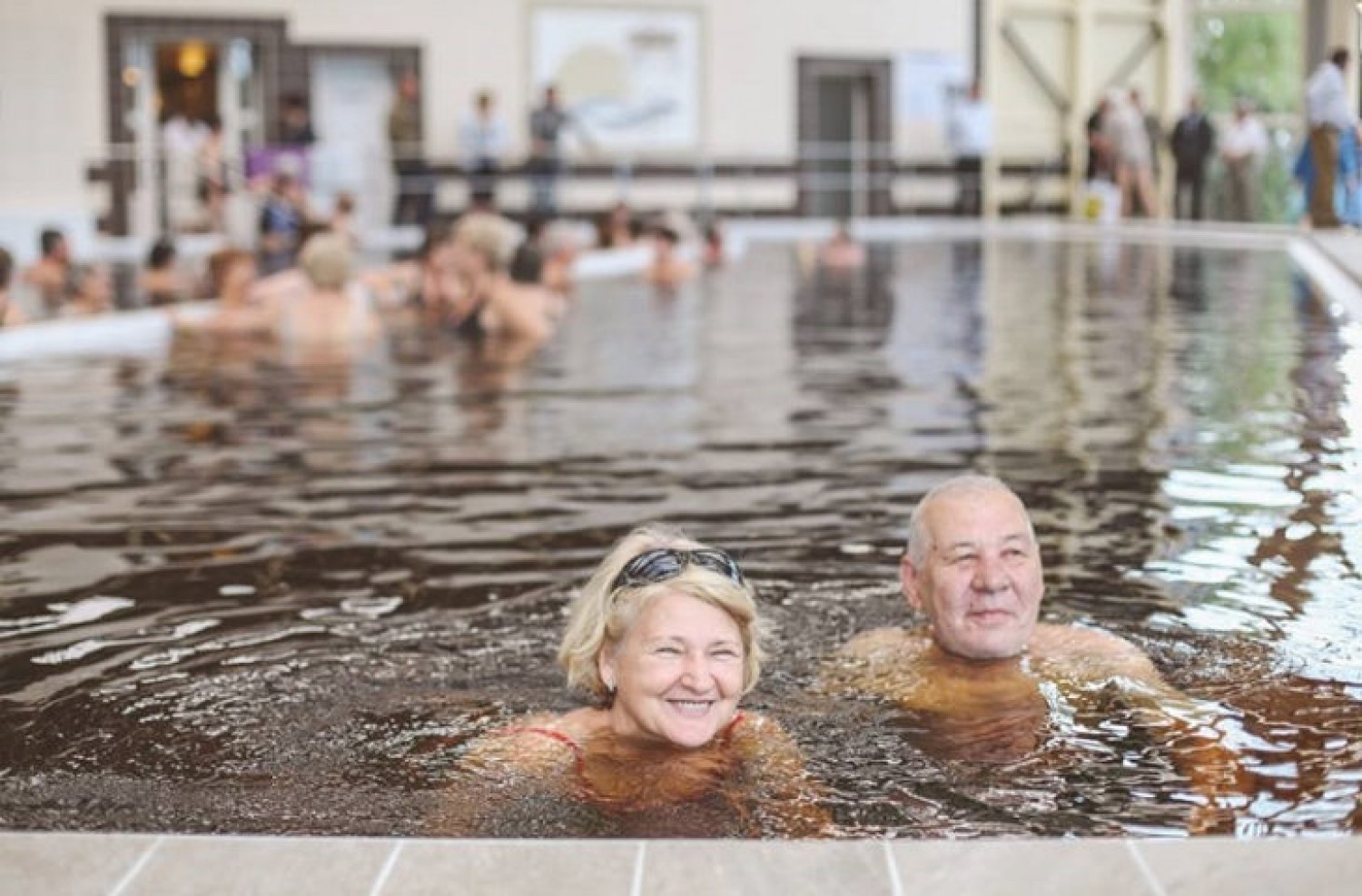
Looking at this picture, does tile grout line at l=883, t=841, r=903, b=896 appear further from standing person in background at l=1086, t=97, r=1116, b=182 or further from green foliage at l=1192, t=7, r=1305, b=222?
green foliage at l=1192, t=7, r=1305, b=222

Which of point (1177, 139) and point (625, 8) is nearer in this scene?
point (1177, 139)

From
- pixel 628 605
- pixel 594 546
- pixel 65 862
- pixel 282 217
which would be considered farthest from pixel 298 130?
pixel 65 862

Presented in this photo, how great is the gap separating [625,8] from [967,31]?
5510 mm

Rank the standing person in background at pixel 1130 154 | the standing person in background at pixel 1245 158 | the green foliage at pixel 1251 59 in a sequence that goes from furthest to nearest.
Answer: the green foliage at pixel 1251 59, the standing person in background at pixel 1130 154, the standing person in background at pixel 1245 158

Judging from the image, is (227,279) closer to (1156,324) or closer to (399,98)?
(1156,324)

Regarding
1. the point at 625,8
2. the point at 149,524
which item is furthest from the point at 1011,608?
the point at 625,8

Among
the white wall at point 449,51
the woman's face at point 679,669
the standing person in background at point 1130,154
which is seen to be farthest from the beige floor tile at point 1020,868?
the standing person in background at point 1130,154

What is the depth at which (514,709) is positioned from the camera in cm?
435

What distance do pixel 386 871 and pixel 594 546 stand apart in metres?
3.36

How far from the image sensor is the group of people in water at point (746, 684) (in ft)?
11.8

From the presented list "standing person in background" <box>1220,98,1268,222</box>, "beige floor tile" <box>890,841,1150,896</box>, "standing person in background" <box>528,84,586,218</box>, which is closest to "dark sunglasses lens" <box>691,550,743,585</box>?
"beige floor tile" <box>890,841,1150,896</box>

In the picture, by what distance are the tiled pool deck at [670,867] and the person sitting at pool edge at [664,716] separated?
2.00 ft

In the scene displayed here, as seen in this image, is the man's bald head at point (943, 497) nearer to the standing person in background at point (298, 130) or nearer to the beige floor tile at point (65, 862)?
the beige floor tile at point (65, 862)

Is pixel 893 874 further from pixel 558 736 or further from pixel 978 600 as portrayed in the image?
pixel 978 600
